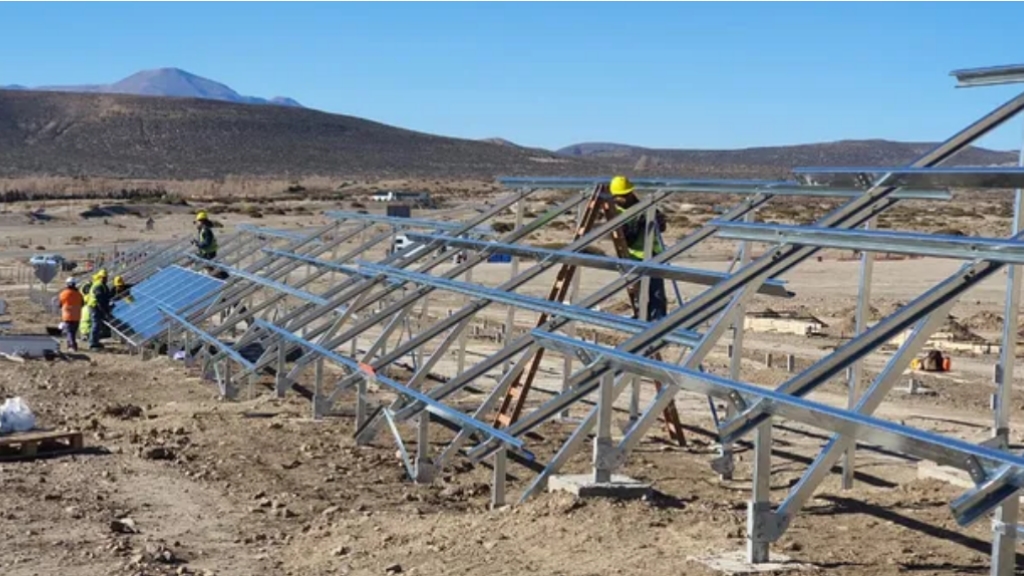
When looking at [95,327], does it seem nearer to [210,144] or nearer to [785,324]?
[785,324]

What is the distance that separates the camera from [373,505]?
439 inches

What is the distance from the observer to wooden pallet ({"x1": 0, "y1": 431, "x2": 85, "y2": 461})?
13156mm

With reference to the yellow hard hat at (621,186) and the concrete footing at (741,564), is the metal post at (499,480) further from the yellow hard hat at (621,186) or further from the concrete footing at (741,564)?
the yellow hard hat at (621,186)

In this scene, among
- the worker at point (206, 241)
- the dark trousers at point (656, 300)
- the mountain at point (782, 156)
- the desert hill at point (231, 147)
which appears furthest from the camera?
the mountain at point (782, 156)

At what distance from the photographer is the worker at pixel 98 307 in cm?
2339

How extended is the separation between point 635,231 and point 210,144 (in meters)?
115

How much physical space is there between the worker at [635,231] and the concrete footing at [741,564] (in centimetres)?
536

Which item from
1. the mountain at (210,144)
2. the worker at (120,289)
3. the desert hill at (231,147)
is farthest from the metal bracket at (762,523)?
the mountain at (210,144)

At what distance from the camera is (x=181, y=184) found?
3844 inches

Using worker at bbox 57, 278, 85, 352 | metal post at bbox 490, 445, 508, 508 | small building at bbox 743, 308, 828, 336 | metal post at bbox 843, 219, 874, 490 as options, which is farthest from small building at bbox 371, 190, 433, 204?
metal post at bbox 490, 445, 508, 508

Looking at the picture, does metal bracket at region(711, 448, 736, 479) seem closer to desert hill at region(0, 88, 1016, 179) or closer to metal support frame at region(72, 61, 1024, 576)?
metal support frame at region(72, 61, 1024, 576)

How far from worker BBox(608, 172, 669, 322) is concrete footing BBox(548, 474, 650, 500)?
352 centimetres

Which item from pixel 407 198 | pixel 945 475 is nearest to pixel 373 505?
pixel 945 475

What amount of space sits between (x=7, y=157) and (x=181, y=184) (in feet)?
80.1
